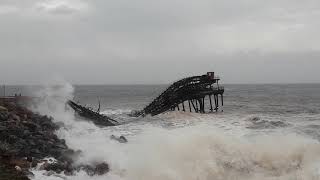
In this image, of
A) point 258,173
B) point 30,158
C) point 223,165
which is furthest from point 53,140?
point 258,173

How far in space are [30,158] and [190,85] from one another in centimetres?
3028

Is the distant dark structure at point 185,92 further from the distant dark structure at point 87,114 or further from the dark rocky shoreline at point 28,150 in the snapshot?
the dark rocky shoreline at point 28,150

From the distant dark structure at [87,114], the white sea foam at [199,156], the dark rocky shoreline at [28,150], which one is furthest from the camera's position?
the distant dark structure at [87,114]

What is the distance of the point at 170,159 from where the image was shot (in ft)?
80.0

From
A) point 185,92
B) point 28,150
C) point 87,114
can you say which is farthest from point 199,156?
point 185,92

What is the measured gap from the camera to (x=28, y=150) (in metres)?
23.7

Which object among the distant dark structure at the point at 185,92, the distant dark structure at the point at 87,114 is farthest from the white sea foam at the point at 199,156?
the distant dark structure at the point at 185,92

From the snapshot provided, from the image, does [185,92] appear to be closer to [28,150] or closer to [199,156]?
[199,156]

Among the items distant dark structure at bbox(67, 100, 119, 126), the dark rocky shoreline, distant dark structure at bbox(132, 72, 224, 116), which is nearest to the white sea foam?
the dark rocky shoreline

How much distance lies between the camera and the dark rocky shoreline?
69.3ft

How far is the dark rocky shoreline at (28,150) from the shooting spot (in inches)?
831

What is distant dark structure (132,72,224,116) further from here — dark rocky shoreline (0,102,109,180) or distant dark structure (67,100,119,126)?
dark rocky shoreline (0,102,109,180)

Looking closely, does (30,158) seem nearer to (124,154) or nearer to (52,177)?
(52,177)

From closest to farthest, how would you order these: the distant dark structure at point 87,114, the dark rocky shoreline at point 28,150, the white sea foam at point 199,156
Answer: the dark rocky shoreline at point 28,150, the white sea foam at point 199,156, the distant dark structure at point 87,114
